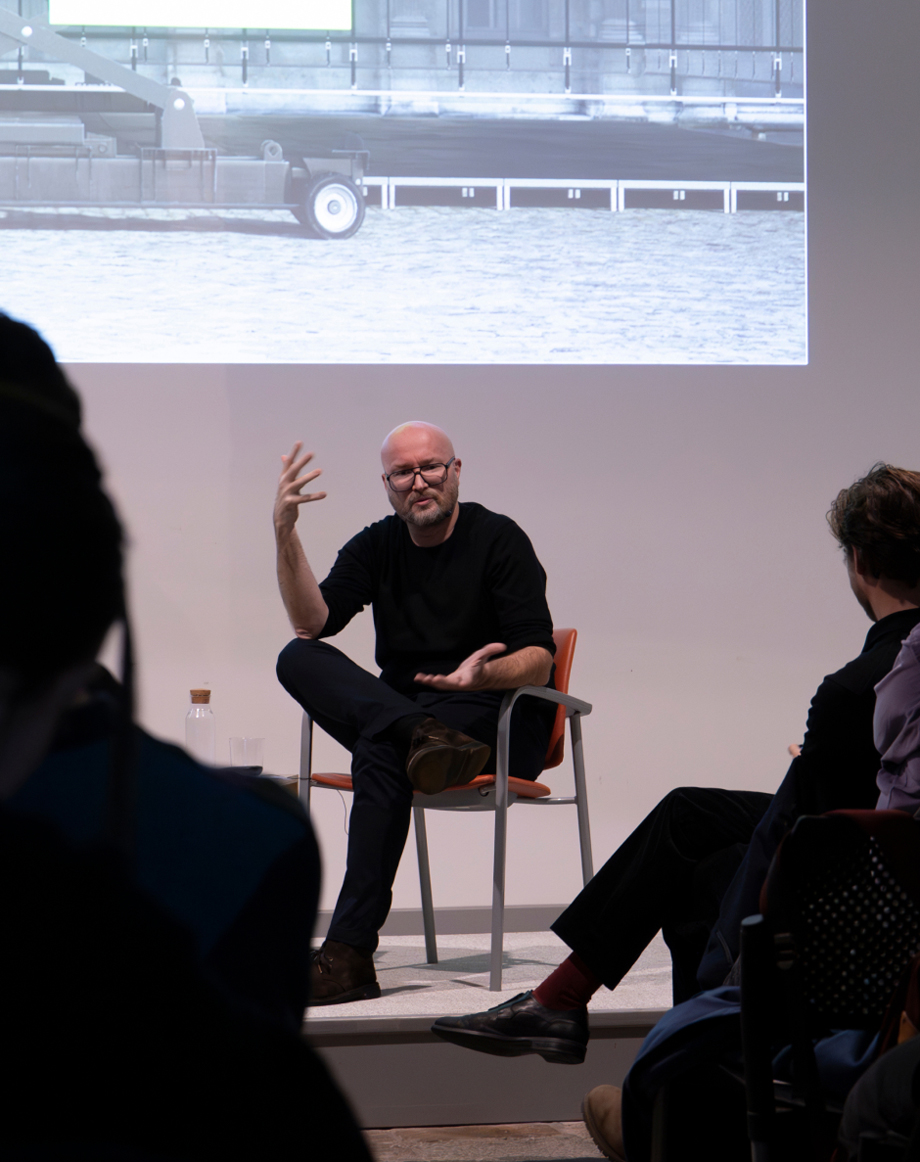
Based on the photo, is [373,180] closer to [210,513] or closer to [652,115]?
[652,115]

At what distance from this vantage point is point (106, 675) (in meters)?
0.27

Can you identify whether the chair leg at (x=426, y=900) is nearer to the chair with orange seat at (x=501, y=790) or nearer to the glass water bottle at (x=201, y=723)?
the chair with orange seat at (x=501, y=790)

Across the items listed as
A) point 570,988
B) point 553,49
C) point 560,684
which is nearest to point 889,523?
point 570,988

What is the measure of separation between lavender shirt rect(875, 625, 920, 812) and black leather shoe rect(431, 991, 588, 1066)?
24.9 inches

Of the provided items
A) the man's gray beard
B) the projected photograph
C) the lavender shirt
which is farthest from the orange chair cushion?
the projected photograph

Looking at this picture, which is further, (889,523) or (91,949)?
(889,523)

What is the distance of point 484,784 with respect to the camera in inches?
93.8

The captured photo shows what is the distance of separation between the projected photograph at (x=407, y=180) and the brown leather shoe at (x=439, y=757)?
140 cm

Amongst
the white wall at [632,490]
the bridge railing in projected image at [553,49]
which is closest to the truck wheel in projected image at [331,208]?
the bridge railing in projected image at [553,49]

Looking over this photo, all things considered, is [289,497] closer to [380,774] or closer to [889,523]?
[380,774]

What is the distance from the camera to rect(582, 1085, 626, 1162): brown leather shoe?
5.32ft

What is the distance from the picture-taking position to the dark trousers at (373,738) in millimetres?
2164

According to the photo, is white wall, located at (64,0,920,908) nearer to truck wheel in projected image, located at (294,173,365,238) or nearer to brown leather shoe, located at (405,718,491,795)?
truck wheel in projected image, located at (294,173,365,238)

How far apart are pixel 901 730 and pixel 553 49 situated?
8.74 feet
